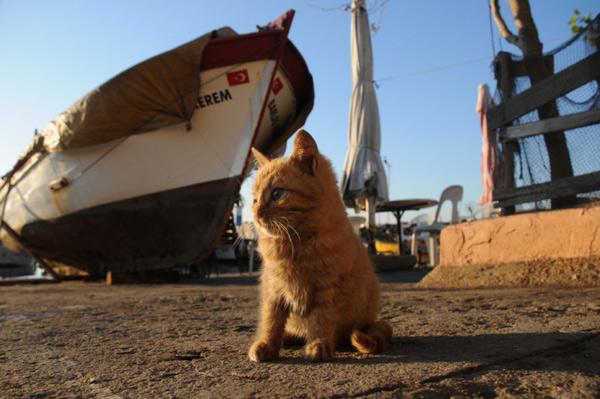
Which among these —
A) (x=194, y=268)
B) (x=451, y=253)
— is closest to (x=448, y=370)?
(x=451, y=253)

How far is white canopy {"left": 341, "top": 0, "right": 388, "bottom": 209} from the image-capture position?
8383 millimetres

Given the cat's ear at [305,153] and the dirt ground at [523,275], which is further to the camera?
the dirt ground at [523,275]

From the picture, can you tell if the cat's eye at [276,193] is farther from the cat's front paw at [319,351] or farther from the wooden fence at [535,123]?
the wooden fence at [535,123]

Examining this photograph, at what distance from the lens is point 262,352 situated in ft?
4.77

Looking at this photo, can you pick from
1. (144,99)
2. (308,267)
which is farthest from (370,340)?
(144,99)

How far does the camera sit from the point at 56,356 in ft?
5.57

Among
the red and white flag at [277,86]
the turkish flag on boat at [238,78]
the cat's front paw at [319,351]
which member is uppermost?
the red and white flag at [277,86]

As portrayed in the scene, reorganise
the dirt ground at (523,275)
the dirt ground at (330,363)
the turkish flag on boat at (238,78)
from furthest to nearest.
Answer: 1. the turkish flag on boat at (238,78)
2. the dirt ground at (523,275)
3. the dirt ground at (330,363)

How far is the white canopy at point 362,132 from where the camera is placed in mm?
8383

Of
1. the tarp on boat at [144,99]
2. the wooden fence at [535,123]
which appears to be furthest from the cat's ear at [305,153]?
the tarp on boat at [144,99]

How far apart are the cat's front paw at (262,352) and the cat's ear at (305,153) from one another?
62 centimetres

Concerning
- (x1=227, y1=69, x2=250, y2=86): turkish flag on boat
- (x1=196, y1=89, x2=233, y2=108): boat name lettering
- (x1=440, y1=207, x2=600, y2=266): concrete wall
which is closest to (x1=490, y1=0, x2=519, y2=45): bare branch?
(x1=440, y1=207, x2=600, y2=266): concrete wall

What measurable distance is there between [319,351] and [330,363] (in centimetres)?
5

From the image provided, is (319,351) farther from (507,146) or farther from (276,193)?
(507,146)
